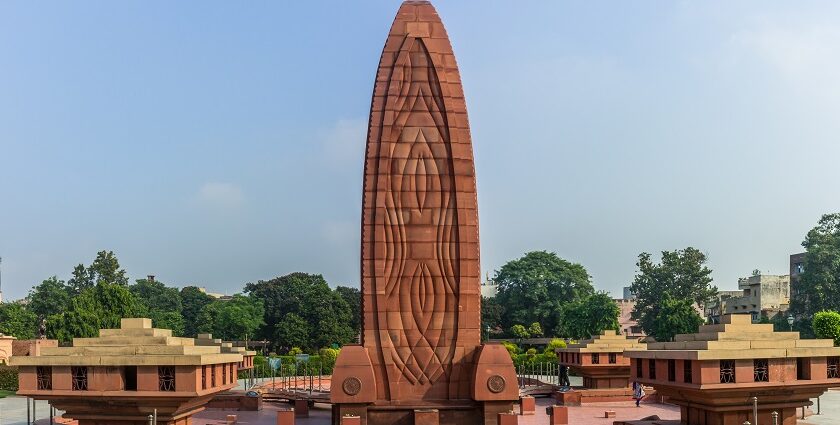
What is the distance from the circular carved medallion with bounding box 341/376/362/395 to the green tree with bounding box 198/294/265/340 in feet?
167

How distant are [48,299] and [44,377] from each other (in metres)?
52.0

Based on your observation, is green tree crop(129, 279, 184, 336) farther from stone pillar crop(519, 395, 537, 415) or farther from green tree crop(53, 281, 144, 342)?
stone pillar crop(519, 395, 537, 415)

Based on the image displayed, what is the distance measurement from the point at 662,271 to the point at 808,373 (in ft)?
149

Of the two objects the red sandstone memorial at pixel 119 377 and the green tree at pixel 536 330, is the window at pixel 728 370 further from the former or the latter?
the green tree at pixel 536 330

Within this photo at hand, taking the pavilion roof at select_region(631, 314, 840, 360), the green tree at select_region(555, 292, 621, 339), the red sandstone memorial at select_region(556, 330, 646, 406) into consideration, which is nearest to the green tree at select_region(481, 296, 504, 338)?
the green tree at select_region(555, 292, 621, 339)

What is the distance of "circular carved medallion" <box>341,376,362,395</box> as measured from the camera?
70.1 feet

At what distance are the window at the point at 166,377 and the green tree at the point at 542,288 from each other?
5353 centimetres

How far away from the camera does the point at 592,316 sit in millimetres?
60969

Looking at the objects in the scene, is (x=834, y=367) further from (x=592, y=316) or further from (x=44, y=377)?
(x=592, y=316)

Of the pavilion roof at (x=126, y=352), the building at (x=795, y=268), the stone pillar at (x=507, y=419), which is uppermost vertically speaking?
the building at (x=795, y=268)

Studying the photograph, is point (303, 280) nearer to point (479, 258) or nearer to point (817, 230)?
point (817, 230)

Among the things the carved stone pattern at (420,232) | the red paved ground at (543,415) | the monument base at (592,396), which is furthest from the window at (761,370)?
the monument base at (592,396)

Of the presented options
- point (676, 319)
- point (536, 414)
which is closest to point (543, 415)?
point (536, 414)

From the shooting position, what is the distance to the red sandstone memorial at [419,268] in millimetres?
21584
